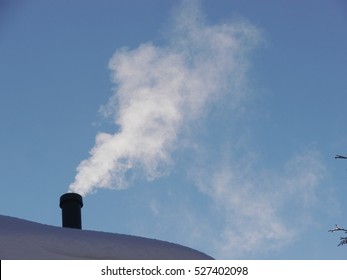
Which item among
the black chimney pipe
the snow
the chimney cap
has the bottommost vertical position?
the snow

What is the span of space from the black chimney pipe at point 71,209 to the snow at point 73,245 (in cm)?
196

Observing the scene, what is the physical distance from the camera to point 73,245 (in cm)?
479

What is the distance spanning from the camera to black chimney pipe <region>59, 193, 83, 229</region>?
294 inches

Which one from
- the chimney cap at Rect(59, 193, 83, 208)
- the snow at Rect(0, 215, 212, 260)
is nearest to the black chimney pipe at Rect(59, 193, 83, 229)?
the chimney cap at Rect(59, 193, 83, 208)

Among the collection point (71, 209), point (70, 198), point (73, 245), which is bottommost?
point (73, 245)

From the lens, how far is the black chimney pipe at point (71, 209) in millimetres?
7457

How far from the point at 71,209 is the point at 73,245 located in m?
2.81

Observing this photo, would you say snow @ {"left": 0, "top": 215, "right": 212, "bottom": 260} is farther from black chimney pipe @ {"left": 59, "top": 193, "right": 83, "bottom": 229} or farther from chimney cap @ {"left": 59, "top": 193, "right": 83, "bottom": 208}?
chimney cap @ {"left": 59, "top": 193, "right": 83, "bottom": 208}

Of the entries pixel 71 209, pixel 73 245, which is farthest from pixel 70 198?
pixel 73 245

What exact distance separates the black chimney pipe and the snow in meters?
1.96

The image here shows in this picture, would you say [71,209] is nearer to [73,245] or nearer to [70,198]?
[70,198]

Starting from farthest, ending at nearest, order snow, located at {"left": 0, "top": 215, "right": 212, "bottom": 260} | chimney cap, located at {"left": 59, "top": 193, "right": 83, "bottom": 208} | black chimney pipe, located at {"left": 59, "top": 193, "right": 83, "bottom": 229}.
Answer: chimney cap, located at {"left": 59, "top": 193, "right": 83, "bottom": 208}, black chimney pipe, located at {"left": 59, "top": 193, "right": 83, "bottom": 229}, snow, located at {"left": 0, "top": 215, "right": 212, "bottom": 260}
